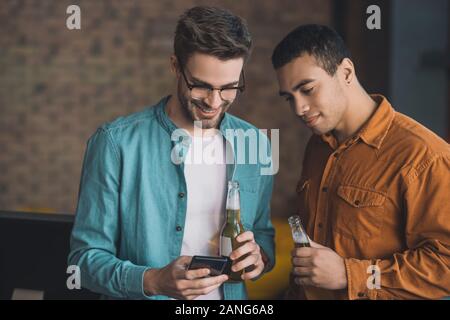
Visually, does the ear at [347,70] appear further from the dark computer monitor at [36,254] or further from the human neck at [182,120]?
the dark computer monitor at [36,254]

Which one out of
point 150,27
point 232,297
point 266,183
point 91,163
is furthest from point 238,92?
point 150,27

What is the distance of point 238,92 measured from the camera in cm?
120

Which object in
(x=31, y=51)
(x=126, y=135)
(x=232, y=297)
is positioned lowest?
(x=232, y=297)

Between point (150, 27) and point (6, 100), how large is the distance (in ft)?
1.74

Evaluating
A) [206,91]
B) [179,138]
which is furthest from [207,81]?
[179,138]

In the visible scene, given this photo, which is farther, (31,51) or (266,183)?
(31,51)

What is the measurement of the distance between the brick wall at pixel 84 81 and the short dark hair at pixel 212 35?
239 mm

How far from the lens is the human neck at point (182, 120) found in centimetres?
122

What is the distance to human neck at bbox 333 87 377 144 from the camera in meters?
1.18

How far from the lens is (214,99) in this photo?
3.83ft

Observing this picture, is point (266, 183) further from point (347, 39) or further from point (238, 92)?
point (347, 39)

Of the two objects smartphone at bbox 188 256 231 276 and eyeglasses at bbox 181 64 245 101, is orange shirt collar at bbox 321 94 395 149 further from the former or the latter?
smartphone at bbox 188 256 231 276

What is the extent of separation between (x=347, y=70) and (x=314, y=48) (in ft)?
0.30
